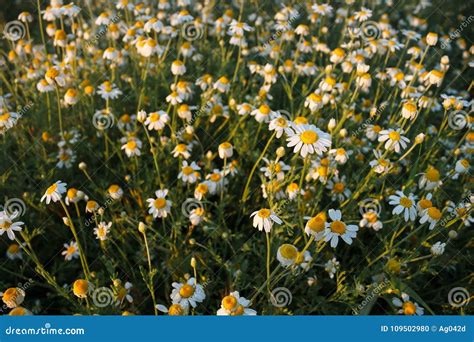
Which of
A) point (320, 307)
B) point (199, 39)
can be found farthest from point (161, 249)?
point (199, 39)

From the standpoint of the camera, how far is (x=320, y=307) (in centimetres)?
275

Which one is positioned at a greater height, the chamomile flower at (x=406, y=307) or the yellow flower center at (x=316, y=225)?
the yellow flower center at (x=316, y=225)

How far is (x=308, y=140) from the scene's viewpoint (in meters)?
2.28

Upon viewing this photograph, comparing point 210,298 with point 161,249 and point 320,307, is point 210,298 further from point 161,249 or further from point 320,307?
point 320,307

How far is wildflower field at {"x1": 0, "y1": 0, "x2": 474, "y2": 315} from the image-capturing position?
8.28ft

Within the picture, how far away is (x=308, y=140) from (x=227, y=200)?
3.47ft

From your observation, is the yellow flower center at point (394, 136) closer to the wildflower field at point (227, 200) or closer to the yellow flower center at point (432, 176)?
the wildflower field at point (227, 200)

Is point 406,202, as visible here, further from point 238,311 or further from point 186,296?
point 186,296

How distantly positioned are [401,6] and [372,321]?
4690mm

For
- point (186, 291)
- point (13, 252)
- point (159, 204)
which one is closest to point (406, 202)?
point (186, 291)

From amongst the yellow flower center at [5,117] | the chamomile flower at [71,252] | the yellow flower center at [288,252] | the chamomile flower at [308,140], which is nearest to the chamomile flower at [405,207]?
the chamomile flower at [308,140]

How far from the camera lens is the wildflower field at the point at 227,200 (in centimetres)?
252

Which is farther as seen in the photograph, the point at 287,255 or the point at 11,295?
the point at 11,295

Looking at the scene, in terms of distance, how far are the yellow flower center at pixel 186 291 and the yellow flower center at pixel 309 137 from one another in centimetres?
94
